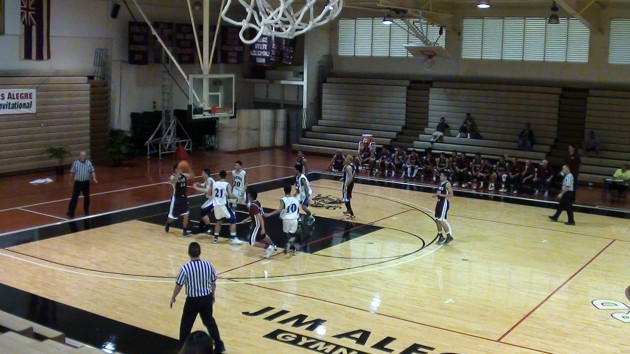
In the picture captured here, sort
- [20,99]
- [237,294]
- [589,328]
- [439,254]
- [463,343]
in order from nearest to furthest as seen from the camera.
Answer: [463,343], [589,328], [237,294], [439,254], [20,99]

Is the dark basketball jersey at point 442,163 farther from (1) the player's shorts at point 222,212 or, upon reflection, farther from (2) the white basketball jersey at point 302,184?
(1) the player's shorts at point 222,212

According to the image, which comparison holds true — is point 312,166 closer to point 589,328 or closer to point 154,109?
point 154,109

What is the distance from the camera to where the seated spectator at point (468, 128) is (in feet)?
92.1

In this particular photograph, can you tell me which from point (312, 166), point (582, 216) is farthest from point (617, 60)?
point (312, 166)

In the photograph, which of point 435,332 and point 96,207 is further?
point 96,207

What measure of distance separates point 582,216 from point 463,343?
35.1ft

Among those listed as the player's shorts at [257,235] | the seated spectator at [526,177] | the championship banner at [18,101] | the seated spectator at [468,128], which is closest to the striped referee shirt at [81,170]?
the player's shorts at [257,235]

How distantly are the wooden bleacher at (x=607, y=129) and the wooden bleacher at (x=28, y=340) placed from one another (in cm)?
2069

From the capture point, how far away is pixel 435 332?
423 inches

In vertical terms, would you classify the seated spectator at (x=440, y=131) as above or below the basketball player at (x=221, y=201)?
above

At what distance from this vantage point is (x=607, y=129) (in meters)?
25.9

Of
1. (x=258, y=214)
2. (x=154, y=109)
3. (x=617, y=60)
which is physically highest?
(x=617, y=60)

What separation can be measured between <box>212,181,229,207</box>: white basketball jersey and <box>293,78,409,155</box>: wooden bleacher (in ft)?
47.2

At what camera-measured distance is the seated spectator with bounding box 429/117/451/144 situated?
92.2 ft
